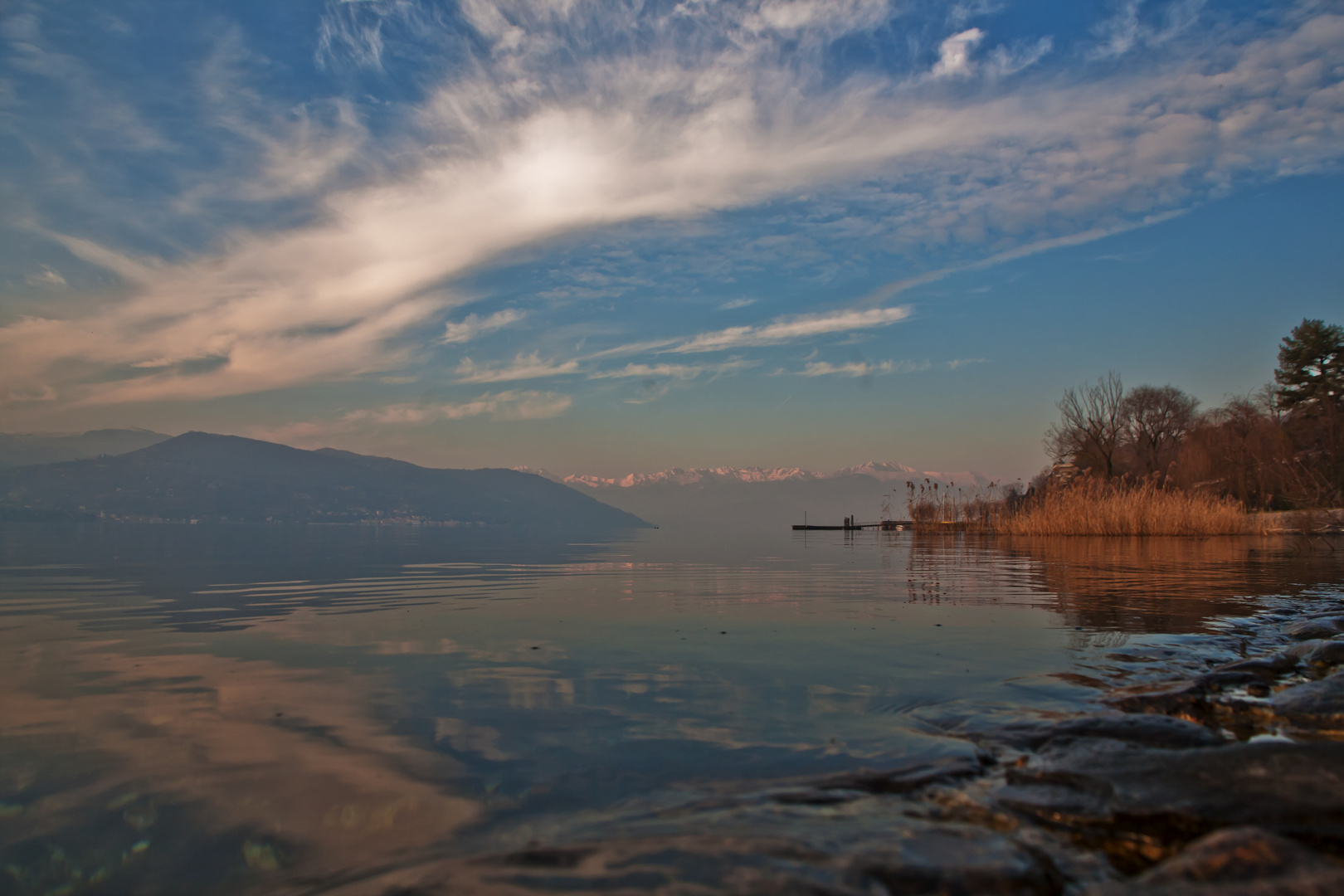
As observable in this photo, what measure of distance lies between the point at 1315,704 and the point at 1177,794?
2.23 m

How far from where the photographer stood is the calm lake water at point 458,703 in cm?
291

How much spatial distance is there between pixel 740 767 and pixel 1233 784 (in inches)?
78.3

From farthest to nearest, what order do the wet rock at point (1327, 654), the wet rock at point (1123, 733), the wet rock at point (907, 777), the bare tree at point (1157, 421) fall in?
the bare tree at point (1157, 421)
the wet rock at point (1327, 654)
the wet rock at point (1123, 733)
the wet rock at point (907, 777)

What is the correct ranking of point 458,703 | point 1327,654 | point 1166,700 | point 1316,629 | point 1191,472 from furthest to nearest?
point 1191,472
point 1316,629
point 1327,654
point 458,703
point 1166,700

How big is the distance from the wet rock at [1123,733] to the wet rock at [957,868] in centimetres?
136

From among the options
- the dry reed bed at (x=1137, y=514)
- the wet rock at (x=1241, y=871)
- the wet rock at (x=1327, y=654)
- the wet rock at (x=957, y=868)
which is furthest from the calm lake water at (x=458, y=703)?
the dry reed bed at (x=1137, y=514)

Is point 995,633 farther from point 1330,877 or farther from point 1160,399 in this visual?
point 1160,399

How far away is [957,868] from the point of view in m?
2.22

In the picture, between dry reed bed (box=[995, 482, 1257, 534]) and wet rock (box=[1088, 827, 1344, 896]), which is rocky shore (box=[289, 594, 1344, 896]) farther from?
dry reed bed (box=[995, 482, 1257, 534])

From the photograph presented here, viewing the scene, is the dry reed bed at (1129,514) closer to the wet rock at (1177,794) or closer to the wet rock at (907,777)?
the wet rock at (1177,794)

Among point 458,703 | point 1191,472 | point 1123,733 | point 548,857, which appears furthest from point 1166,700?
point 1191,472

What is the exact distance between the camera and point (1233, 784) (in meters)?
2.74

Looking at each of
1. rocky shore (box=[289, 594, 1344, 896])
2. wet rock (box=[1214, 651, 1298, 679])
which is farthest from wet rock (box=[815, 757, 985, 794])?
wet rock (box=[1214, 651, 1298, 679])

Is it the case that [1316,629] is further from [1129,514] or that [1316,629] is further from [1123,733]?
[1129,514]
